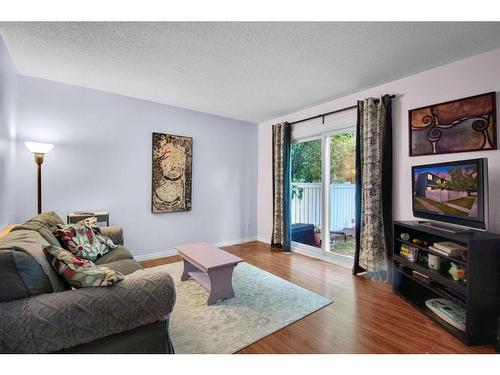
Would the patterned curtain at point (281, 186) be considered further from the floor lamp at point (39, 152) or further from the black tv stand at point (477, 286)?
the floor lamp at point (39, 152)

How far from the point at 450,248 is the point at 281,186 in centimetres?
259

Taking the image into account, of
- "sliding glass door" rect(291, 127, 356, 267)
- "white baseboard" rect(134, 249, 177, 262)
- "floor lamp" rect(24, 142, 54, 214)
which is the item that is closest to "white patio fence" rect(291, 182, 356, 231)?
"sliding glass door" rect(291, 127, 356, 267)

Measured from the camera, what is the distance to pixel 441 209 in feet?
7.18

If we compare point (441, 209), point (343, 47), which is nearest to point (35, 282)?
point (343, 47)

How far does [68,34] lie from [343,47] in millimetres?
2362

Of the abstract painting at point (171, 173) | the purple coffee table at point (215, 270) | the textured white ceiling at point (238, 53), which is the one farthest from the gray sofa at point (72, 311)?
the abstract painting at point (171, 173)

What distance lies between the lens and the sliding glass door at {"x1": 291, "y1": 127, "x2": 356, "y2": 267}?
3.47 meters

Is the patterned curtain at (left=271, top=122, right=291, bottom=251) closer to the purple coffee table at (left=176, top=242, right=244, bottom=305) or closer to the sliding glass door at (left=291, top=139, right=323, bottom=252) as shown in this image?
the sliding glass door at (left=291, top=139, right=323, bottom=252)

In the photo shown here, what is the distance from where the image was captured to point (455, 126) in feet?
7.65

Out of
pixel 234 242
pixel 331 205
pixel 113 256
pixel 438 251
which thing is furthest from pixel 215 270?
pixel 234 242

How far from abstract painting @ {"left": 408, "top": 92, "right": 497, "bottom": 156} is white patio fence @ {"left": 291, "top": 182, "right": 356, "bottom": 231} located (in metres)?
1.05

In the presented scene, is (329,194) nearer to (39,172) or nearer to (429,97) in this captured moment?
(429,97)

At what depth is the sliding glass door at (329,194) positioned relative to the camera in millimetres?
3473

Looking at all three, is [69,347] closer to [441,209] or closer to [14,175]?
[14,175]
